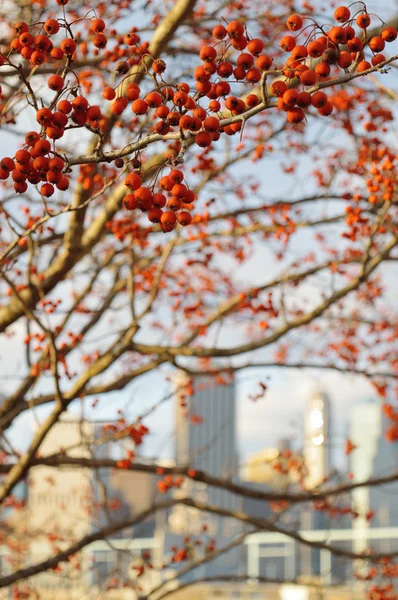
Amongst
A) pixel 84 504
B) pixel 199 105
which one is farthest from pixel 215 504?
pixel 199 105

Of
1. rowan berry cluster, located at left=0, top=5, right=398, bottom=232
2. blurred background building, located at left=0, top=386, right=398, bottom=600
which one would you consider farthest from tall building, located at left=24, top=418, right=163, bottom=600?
rowan berry cluster, located at left=0, top=5, right=398, bottom=232

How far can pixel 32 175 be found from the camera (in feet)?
8.14

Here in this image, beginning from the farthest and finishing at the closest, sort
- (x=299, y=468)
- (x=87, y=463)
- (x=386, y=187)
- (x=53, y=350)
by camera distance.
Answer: (x=299, y=468) < (x=87, y=463) < (x=386, y=187) < (x=53, y=350)

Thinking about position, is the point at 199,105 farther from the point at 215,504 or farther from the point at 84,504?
the point at 84,504

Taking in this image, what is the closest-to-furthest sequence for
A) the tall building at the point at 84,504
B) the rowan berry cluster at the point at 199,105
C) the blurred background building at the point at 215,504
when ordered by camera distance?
the rowan berry cluster at the point at 199,105
the tall building at the point at 84,504
the blurred background building at the point at 215,504

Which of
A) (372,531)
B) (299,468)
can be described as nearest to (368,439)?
(372,531)

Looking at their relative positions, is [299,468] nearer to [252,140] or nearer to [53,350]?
[252,140]

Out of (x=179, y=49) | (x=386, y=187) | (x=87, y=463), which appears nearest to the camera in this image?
(x=386, y=187)

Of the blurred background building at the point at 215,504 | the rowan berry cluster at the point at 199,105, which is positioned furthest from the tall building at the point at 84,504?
the rowan berry cluster at the point at 199,105

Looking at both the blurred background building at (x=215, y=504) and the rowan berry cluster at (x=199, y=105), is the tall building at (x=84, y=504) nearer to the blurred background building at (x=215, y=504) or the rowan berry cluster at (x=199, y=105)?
the blurred background building at (x=215, y=504)

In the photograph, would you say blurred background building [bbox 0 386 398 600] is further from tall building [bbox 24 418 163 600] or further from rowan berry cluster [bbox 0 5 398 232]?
rowan berry cluster [bbox 0 5 398 232]

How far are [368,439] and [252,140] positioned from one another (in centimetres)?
17633

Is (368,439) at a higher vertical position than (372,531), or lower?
higher

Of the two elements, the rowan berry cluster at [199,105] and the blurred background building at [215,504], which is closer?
the rowan berry cluster at [199,105]
